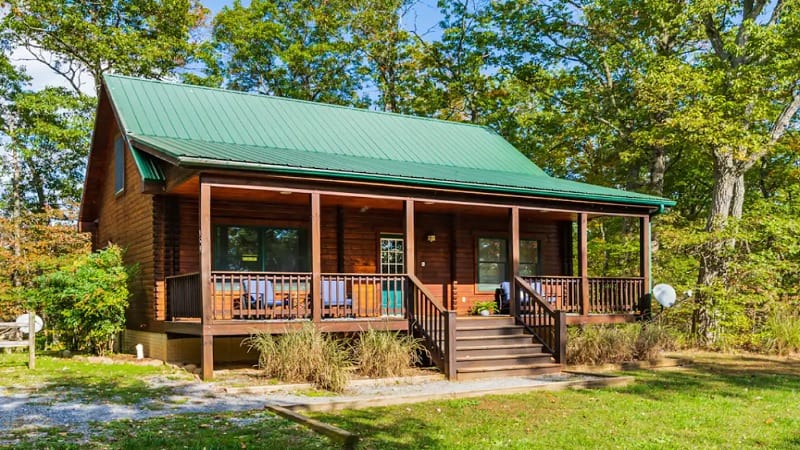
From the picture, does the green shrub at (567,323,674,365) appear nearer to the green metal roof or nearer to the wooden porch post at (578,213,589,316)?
the wooden porch post at (578,213,589,316)

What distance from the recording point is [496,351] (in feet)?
43.0

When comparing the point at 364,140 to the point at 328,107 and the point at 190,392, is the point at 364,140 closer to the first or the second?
the point at 328,107

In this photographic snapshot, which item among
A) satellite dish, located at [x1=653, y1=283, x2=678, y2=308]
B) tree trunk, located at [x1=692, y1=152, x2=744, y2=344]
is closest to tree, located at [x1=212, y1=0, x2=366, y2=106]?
tree trunk, located at [x1=692, y1=152, x2=744, y2=344]

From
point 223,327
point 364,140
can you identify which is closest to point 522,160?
point 364,140

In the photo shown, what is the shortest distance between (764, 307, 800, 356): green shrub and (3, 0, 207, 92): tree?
79.0 ft

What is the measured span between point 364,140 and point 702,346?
32.2 feet

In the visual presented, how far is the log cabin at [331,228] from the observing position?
12234mm

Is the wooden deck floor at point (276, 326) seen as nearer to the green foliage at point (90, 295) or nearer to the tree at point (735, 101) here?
the green foliage at point (90, 295)

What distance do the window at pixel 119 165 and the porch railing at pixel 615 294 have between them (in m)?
11.3

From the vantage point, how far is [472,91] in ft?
98.4

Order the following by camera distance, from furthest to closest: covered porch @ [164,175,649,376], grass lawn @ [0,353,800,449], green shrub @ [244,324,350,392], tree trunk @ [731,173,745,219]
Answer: tree trunk @ [731,173,745,219] < covered porch @ [164,175,649,376] < green shrub @ [244,324,350,392] < grass lawn @ [0,353,800,449]

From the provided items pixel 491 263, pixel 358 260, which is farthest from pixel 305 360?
pixel 491 263

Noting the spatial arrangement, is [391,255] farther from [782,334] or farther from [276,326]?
[782,334]

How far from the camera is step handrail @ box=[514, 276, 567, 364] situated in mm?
13297
